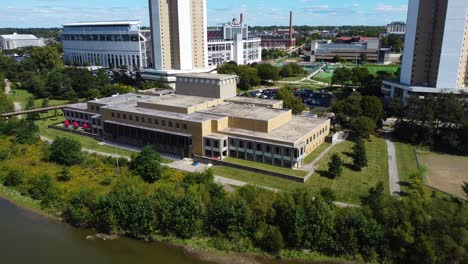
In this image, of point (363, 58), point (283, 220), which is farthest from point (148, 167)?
point (363, 58)

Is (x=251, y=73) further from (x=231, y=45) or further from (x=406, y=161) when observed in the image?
(x=406, y=161)

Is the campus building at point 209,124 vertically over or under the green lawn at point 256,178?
over

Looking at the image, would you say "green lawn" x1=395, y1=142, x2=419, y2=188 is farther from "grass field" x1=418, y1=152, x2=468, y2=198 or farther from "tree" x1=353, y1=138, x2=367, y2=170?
"tree" x1=353, y1=138, x2=367, y2=170

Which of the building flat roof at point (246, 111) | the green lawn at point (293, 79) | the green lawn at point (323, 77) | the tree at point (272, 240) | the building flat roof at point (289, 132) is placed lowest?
the tree at point (272, 240)

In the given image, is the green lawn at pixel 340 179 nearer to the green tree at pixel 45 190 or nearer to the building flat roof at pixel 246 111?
the building flat roof at pixel 246 111

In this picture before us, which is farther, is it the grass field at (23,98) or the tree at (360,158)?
the grass field at (23,98)

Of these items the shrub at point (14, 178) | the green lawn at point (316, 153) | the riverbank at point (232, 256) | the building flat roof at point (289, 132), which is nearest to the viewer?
the riverbank at point (232, 256)

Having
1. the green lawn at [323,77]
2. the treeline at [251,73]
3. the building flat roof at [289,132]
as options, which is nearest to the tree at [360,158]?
the building flat roof at [289,132]
